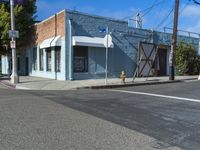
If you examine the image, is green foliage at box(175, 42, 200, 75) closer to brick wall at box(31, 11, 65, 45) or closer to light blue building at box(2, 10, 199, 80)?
light blue building at box(2, 10, 199, 80)

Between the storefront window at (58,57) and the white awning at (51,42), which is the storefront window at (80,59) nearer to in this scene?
the white awning at (51,42)

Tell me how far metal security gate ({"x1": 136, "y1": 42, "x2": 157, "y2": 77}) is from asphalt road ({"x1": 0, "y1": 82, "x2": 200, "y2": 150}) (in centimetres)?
1606

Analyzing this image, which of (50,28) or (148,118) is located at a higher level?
(50,28)

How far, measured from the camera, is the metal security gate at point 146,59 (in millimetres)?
28542

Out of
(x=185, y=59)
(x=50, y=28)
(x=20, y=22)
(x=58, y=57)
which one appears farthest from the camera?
(x=185, y=59)

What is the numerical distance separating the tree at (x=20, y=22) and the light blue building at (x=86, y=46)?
63.4 inches

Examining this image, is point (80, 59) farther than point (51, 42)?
No

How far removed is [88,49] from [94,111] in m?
15.2

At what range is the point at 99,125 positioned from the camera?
8250mm

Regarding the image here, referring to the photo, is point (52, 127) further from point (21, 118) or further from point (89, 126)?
point (21, 118)

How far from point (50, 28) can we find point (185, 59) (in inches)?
540

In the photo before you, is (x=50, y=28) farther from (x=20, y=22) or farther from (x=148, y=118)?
(x=148, y=118)

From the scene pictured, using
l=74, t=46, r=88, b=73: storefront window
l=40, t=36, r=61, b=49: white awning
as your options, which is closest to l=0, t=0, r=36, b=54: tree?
l=40, t=36, r=61, b=49: white awning

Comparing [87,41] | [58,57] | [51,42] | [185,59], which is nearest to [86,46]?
[87,41]
